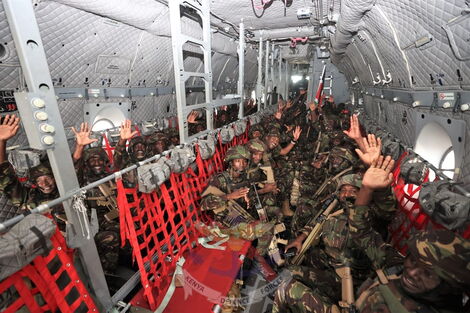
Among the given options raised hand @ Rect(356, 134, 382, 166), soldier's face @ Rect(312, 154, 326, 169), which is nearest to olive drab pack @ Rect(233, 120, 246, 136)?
soldier's face @ Rect(312, 154, 326, 169)

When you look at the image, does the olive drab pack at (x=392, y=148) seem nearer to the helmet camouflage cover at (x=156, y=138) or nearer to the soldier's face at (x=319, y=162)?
the soldier's face at (x=319, y=162)

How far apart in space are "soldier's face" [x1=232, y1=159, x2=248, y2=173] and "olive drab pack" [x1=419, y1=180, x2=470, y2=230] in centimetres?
258

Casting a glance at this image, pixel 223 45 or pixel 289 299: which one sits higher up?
pixel 223 45

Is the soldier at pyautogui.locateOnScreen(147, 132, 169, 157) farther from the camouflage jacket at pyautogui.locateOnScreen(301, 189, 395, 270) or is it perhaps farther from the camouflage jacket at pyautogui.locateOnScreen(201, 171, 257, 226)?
the camouflage jacket at pyautogui.locateOnScreen(301, 189, 395, 270)

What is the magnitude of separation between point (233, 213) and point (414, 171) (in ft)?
8.44

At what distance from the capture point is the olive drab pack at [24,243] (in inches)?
52.3

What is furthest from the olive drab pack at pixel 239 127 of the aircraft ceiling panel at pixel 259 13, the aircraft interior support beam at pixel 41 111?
the aircraft interior support beam at pixel 41 111

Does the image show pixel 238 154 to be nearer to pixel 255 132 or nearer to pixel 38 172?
pixel 255 132

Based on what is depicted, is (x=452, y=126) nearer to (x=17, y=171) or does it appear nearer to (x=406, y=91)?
(x=406, y=91)

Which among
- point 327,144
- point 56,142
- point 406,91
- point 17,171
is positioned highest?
point 406,91

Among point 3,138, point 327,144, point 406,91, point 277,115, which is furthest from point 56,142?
point 277,115

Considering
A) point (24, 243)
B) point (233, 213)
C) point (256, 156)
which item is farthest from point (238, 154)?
point (24, 243)

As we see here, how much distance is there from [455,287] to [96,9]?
16.8 feet

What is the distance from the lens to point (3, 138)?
2.71m
